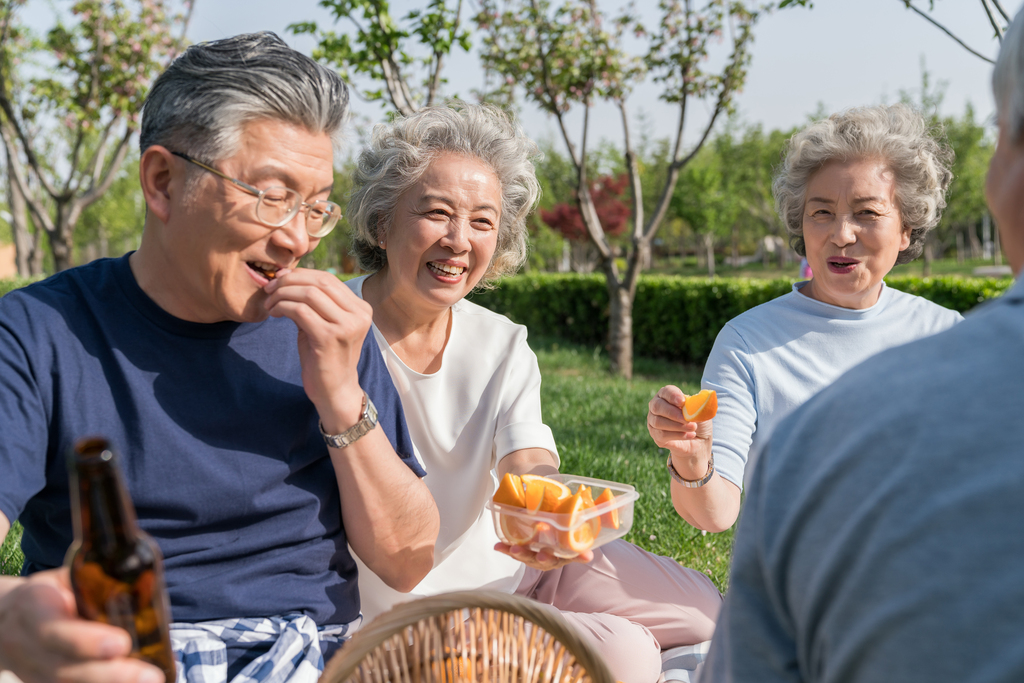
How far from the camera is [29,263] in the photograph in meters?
17.1

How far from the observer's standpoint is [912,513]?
780 mm

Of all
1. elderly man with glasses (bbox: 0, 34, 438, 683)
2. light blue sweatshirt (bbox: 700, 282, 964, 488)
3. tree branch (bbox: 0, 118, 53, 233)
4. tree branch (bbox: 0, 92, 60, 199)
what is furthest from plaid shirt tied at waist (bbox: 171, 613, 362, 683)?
tree branch (bbox: 0, 118, 53, 233)

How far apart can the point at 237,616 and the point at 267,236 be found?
2.94 ft

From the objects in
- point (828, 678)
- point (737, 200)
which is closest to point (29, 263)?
point (828, 678)

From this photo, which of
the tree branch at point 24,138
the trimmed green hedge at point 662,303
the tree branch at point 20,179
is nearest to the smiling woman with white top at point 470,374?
the trimmed green hedge at point 662,303

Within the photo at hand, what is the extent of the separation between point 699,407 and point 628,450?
135 inches

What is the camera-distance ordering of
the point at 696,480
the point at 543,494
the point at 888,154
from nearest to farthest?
the point at 543,494 < the point at 696,480 < the point at 888,154

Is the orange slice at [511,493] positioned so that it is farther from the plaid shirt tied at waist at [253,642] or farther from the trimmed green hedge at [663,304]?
the trimmed green hedge at [663,304]

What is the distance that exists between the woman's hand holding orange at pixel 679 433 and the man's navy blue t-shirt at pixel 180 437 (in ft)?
Answer: 3.04

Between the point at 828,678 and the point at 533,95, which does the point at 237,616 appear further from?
the point at 533,95

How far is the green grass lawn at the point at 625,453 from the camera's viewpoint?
3.80 metres

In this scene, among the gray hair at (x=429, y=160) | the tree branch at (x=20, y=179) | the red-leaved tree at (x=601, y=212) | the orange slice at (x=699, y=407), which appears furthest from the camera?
the red-leaved tree at (x=601, y=212)

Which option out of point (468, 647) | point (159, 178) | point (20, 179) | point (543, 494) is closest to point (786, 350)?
point (543, 494)

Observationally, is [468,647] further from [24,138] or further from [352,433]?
[24,138]
